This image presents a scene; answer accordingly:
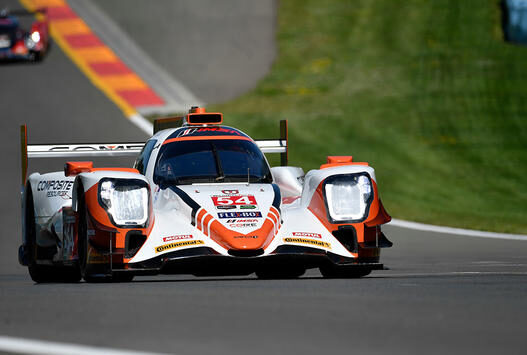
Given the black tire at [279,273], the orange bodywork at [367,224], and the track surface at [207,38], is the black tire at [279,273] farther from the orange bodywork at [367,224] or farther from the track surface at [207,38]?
the track surface at [207,38]

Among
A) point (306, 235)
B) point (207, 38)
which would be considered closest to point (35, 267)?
point (306, 235)

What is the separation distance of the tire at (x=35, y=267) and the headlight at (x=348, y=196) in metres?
2.67

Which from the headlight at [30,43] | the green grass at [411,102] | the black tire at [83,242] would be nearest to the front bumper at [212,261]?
the black tire at [83,242]

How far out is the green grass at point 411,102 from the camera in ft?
69.5

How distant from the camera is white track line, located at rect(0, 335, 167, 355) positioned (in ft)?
17.1

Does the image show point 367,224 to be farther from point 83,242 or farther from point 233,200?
point 83,242

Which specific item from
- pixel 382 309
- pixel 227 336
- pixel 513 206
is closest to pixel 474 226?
pixel 513 206

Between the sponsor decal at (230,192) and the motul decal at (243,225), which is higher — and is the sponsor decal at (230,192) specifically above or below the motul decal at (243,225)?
above

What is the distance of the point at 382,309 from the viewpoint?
22.3ft

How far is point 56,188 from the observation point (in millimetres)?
10930

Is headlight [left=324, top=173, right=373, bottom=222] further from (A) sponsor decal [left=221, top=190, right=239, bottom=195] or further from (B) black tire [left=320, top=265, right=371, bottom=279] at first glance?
(A) sponsor decal [left=221, top=190, right=239, bottom=195]

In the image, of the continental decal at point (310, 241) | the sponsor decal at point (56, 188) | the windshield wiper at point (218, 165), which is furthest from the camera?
the sponsor decal at point (56, 188)

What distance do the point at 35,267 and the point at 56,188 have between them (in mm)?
938

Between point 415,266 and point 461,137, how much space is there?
1298 centimetres
